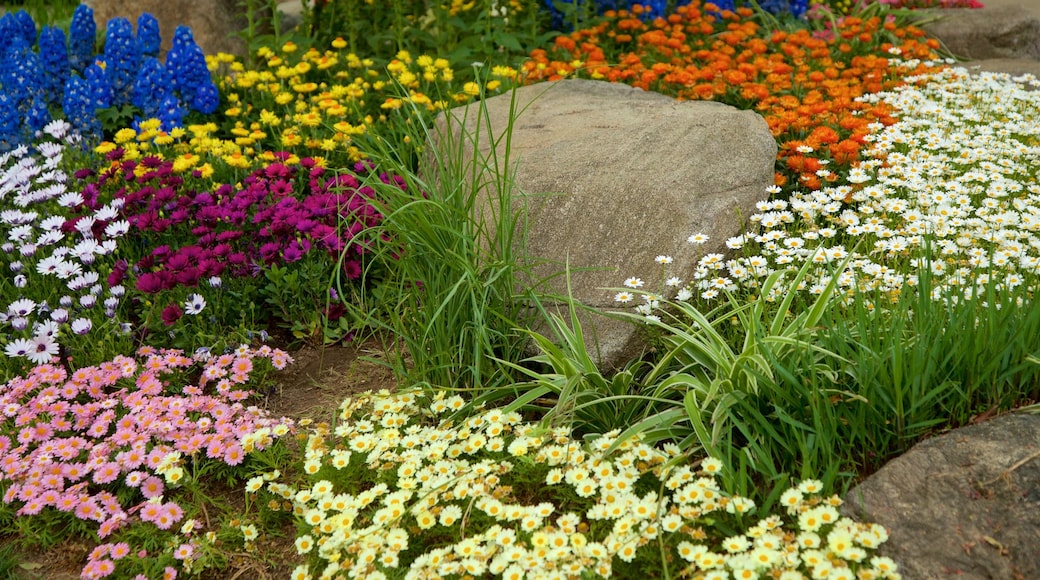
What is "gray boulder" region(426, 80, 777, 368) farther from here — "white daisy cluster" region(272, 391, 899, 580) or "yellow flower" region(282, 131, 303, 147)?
"yellow flower" region(282, 131, 303, 147)

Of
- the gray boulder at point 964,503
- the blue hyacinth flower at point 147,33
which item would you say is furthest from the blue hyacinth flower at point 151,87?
the gray boulder at point 964,503

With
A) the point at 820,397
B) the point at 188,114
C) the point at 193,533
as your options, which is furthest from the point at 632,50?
the point at 193,533

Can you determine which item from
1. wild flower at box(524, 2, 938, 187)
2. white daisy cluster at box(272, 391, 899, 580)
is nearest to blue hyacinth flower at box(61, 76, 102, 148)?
wild flower at box(524, 2, 938, 187)

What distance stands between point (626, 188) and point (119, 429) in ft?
7.35

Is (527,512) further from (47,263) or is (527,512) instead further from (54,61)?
(54,61)

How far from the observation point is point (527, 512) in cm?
253

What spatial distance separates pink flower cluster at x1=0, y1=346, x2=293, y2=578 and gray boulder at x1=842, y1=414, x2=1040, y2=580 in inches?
78.7

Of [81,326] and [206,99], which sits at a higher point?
[206,99]

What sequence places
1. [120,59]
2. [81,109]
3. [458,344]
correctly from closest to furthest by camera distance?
[458,344], [81,109], [120,59]

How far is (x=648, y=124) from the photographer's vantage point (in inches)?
176

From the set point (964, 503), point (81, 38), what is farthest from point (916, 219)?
point (81, 38)

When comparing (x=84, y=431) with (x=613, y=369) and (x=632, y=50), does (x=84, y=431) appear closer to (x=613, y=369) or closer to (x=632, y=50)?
(x=613, y=369)

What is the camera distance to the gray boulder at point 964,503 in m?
2.21

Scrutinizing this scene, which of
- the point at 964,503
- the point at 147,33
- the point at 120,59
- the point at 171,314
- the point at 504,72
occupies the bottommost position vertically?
the point at 964,503
